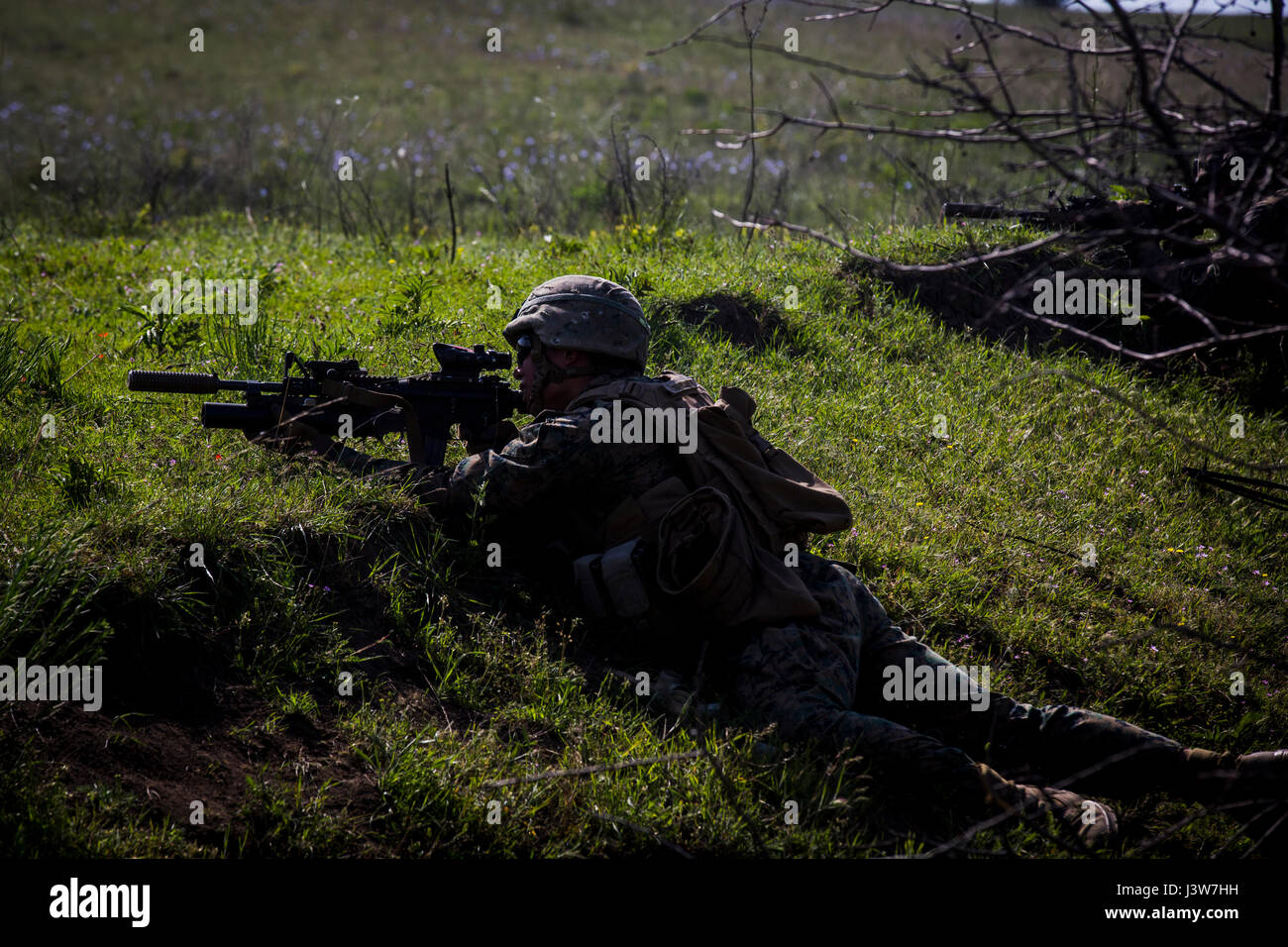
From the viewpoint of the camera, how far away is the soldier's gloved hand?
462cm

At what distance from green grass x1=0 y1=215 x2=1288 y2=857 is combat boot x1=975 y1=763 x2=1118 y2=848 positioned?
13cm

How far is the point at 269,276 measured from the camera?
7297 millimetres

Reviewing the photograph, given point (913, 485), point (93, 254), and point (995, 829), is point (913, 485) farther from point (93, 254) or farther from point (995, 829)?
point (93, 254)

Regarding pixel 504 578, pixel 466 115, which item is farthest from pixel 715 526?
pixel 466 115

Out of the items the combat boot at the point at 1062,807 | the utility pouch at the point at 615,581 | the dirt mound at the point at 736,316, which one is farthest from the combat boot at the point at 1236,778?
the dirt mound at the point at 736,316

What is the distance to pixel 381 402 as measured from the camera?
445 cm

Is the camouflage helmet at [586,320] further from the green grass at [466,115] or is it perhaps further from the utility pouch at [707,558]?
the green grass at [466,115]

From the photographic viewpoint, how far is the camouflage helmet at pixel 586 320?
446 cm

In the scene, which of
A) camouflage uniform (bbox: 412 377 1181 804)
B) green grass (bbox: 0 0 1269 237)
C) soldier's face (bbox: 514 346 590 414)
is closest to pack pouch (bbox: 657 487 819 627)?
camouflage uniform (bbox: 412 377 1181 804)

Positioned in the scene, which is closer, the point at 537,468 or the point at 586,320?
the point at 537,468

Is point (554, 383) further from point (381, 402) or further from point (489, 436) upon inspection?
point (381, 402)

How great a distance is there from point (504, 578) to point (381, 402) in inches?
38.3

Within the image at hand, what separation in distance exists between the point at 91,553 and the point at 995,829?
3465mm
